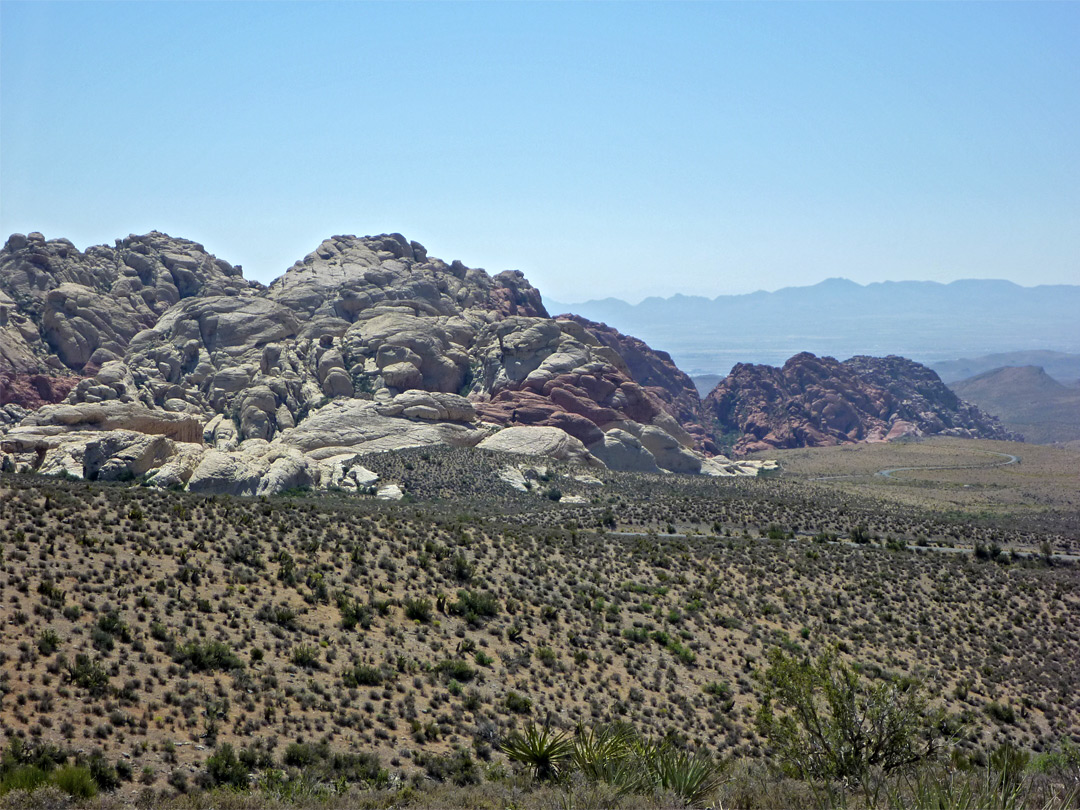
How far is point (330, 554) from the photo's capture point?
34062mm

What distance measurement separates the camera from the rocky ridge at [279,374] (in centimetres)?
5897

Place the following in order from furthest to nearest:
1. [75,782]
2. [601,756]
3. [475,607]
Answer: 1. [475,607]
2. [601,756]
3. [75,782]

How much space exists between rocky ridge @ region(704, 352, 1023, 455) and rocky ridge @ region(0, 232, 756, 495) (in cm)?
Result: 5730

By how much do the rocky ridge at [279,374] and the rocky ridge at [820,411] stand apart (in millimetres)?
57297

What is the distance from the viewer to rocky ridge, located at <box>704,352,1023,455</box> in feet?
512

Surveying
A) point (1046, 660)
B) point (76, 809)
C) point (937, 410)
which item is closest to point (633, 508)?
point (1046, 660)

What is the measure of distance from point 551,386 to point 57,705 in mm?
Answer: 69387

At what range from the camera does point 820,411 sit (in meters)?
161

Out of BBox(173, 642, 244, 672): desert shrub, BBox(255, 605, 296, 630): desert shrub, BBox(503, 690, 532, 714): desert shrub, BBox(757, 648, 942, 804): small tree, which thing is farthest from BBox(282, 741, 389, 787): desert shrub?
BBox(757, 648, 942, 804): small tree

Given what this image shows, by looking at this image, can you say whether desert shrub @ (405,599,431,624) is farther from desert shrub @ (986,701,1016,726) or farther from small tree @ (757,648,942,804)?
desert shrub @ (986,701,1016,726)

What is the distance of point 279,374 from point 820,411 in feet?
371

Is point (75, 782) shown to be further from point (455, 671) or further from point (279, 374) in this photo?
point (279, 374)

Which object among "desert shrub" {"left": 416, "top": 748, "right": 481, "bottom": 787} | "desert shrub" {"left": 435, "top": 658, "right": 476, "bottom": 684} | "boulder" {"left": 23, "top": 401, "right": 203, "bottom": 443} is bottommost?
"desert shrub" {"left": 416, "top": 748, "right": 481, "bottom": 787}

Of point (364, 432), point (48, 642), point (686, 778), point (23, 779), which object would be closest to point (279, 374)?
point (364, 432)
